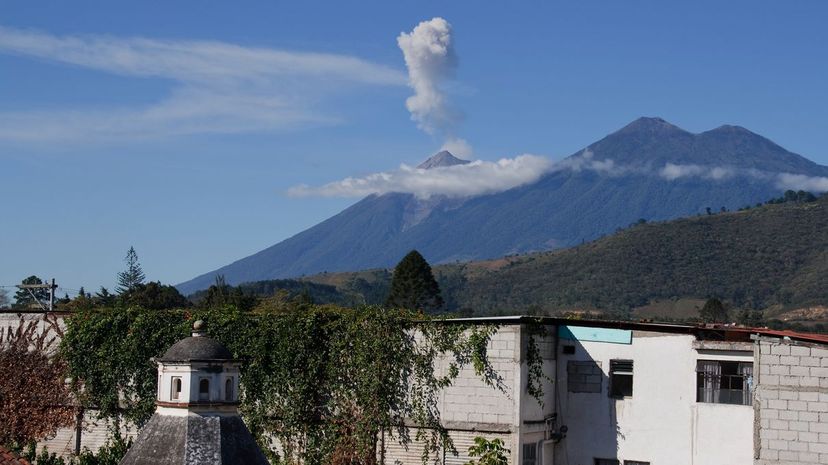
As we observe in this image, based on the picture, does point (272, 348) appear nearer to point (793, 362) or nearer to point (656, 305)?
point (793, 362)

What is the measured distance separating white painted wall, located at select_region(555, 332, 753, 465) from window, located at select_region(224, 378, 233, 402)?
12294 mm

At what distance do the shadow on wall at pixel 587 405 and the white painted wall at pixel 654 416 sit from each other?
0.08 feet

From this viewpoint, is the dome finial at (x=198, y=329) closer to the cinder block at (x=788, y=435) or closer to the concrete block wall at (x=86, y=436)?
the concrete block wall at (x=86, y=436)

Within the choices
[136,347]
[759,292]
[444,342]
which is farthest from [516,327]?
[759,292]

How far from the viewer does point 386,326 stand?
2823 cm

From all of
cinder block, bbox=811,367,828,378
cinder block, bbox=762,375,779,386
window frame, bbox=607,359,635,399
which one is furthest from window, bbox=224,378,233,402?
cinder block, bbox=811,367,828,378

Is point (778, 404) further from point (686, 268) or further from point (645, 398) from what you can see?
point (686, 268)

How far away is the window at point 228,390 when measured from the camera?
1789 centimetres

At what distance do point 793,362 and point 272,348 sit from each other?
1246 cm

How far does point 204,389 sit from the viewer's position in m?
17.7

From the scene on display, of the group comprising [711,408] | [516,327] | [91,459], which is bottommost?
[91,459]

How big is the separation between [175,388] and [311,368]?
11223 millimetres

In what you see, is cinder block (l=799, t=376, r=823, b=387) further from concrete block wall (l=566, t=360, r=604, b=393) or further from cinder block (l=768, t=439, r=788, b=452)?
concrete block wall (l=566, t=360, r=604, b=393)

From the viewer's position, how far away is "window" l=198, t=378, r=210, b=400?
17.6 meters
